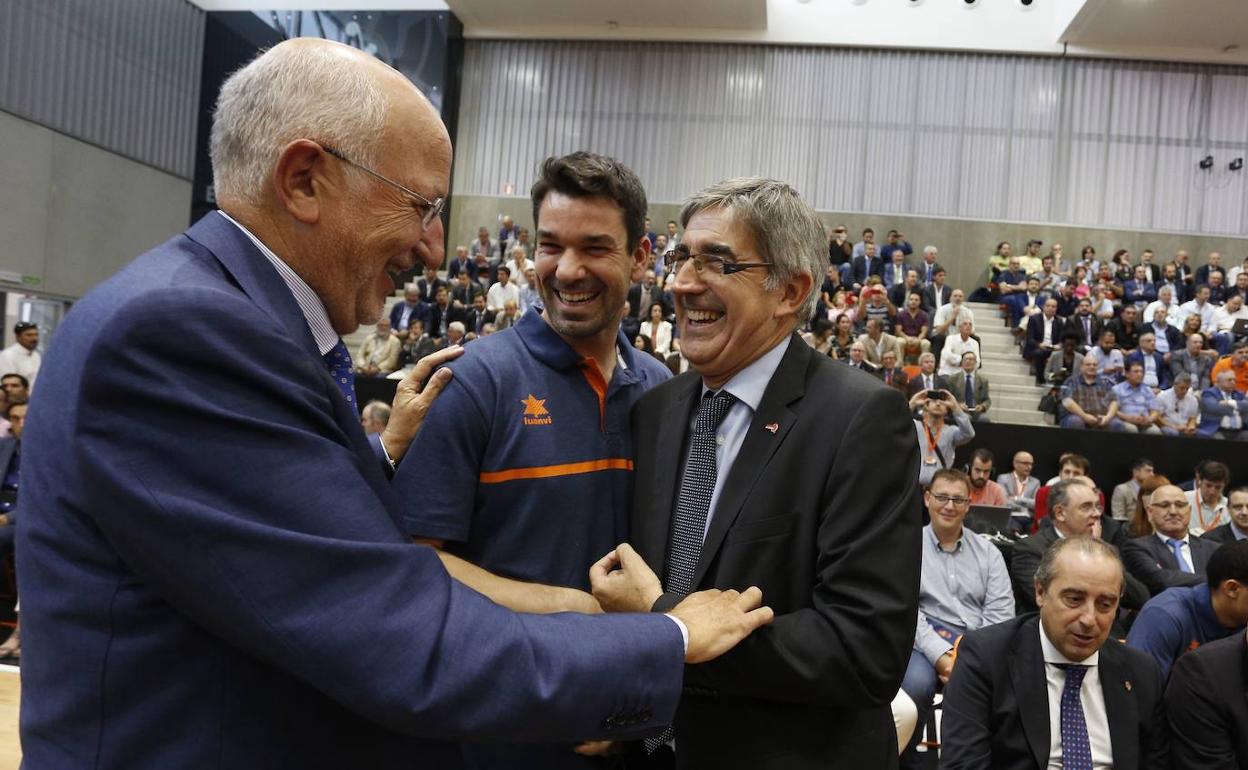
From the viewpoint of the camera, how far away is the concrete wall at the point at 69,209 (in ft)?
47.9

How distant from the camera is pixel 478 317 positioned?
45.9 ft

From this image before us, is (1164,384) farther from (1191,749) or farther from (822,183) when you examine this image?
(1191,749)

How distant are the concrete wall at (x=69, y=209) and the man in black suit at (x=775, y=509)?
15502 mm

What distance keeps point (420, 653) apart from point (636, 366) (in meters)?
1.27

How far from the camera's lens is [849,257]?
54.2 ft

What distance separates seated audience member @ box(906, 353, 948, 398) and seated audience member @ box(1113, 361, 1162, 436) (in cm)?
233

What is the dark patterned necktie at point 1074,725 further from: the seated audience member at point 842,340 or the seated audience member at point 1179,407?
the seated audience member at point 1179,407

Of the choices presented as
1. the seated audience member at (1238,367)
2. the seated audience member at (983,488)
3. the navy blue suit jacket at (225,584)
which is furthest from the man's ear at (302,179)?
the seated audience member at (1238,367)

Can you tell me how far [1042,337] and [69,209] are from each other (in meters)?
14.7

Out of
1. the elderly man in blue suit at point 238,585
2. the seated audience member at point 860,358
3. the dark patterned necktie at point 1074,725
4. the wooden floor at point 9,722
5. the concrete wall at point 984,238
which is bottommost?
the wooden floor at point 9,722

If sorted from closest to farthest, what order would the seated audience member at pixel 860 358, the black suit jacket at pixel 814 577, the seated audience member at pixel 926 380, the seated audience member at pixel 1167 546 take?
the black suit jacket at pixel 814 577, the seated audience member at pixel 1167 546, the seated audience member at pixel 926 380, the seated audience member at pixel 860 358

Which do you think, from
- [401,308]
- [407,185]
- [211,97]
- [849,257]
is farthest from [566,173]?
[211,97]

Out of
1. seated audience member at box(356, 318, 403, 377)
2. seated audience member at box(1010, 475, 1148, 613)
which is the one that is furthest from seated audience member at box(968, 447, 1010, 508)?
seated audience member at box(356, 318, 403, 377)

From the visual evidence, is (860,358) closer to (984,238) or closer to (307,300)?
(984,238)
